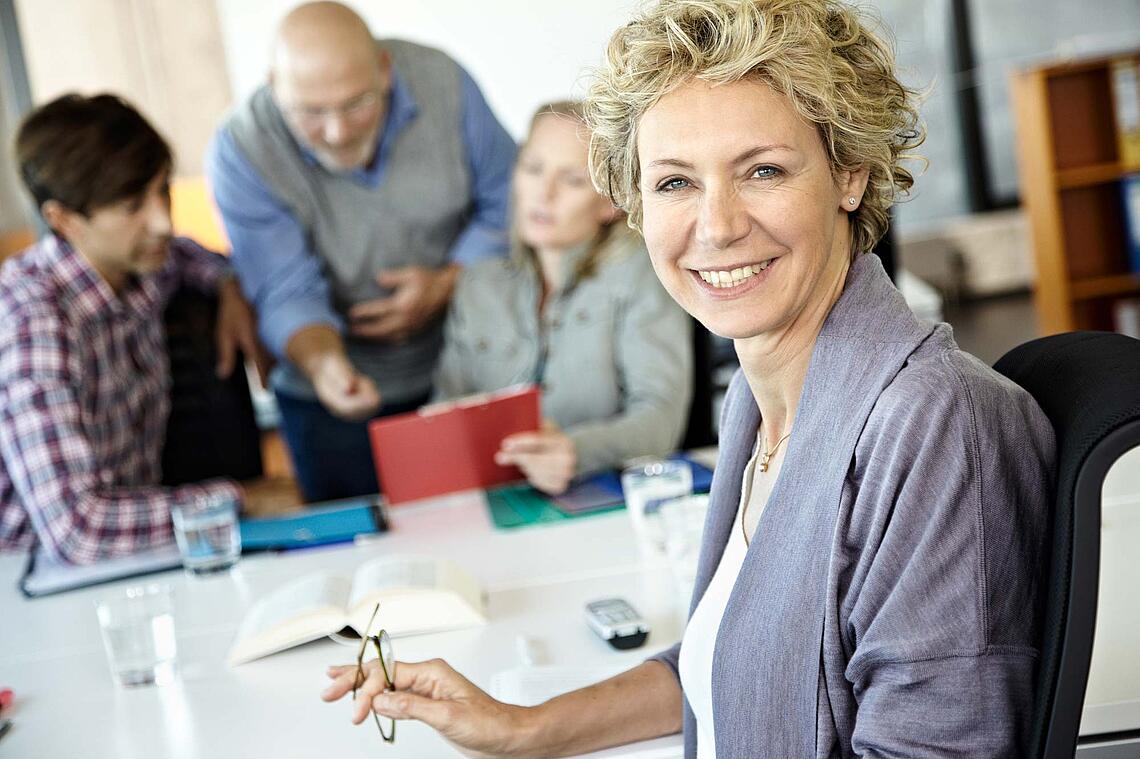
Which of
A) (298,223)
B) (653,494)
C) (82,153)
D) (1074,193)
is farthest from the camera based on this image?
(1074,193)

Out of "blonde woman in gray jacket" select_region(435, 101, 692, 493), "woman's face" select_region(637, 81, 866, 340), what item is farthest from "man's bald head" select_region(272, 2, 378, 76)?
"woman's face" select_region(637, 81, 866, 340)

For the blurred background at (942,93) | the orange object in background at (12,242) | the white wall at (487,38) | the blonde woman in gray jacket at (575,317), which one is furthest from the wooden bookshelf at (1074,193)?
the orange object in background at (12,242)

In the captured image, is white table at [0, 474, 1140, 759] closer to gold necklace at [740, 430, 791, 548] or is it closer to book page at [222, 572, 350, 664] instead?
book page at [222, 572, 350, 664]

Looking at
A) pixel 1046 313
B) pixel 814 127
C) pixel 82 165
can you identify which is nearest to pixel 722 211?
pixel 814 127

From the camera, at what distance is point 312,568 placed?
6.79ft

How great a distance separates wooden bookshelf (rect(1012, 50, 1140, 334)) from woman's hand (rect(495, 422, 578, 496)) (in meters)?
4.24

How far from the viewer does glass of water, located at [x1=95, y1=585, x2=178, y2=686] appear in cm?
159

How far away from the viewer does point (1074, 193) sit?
19.4ft

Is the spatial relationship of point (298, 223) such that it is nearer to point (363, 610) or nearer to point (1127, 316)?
point (363, 610)

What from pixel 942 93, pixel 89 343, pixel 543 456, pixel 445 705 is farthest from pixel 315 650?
pixel 942 93

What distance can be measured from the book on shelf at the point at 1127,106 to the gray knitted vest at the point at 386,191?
142 inches

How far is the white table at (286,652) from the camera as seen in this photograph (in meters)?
1.39

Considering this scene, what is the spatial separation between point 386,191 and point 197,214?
51 centimetres

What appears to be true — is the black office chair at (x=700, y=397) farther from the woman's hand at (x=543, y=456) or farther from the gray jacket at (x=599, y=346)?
the woman's hand at (x=543, y=456)
